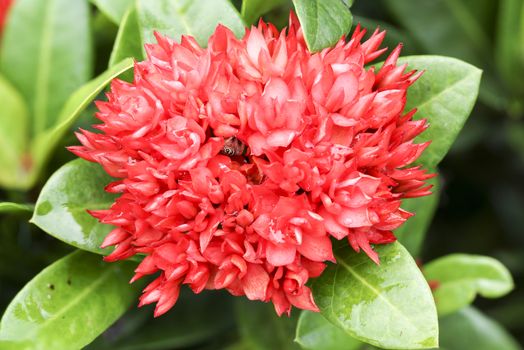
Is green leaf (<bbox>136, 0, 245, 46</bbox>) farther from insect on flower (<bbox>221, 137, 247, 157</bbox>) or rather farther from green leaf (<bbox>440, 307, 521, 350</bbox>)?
green leaf (<bbox>440, 307, 521, 350</bbox>)

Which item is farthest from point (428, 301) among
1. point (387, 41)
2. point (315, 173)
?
point (387, 41)

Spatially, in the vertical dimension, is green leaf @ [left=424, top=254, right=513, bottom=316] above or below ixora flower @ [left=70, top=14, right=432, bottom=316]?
below

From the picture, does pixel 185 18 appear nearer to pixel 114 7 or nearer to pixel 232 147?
pixel 114 7

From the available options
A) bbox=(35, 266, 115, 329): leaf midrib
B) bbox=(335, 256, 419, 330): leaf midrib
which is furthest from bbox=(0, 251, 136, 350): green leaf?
bbox=(335, 256, 419, 330): leaf midrib

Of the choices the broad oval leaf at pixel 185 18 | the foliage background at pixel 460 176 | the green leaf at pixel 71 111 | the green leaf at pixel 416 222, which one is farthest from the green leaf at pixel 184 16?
the green leaf at pixel 416 222

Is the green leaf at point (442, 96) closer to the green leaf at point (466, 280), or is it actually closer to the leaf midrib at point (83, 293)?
the green leaf at point (466, 280)

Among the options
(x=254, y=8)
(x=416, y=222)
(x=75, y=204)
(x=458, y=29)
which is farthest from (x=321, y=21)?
(x=458, y=29)
